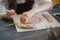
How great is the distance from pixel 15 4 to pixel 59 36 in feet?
2.31

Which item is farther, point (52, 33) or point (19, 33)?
point (19, 33)

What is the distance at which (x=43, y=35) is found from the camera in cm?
81

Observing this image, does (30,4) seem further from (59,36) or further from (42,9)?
(59,36)

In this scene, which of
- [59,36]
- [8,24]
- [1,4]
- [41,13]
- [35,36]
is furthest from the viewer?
[1,4]

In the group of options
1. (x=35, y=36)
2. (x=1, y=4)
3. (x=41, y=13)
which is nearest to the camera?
(x=35, y=36)

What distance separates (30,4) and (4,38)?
0.61 metres

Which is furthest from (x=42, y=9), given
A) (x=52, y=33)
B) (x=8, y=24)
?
(x=52, y=33)

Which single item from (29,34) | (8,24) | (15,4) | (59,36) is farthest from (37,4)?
(59,36)

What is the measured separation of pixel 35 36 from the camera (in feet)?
2.62

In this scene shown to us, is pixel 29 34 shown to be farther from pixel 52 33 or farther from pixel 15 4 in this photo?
pixel 15 4

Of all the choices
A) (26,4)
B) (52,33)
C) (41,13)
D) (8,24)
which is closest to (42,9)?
(41,13)

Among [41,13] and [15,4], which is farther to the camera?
[15,4]

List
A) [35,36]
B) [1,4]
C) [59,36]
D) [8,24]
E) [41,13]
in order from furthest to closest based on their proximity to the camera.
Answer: [1,4], [41,13], [8,24], [35,36], [59,36]

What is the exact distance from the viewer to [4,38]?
2.62 feet
